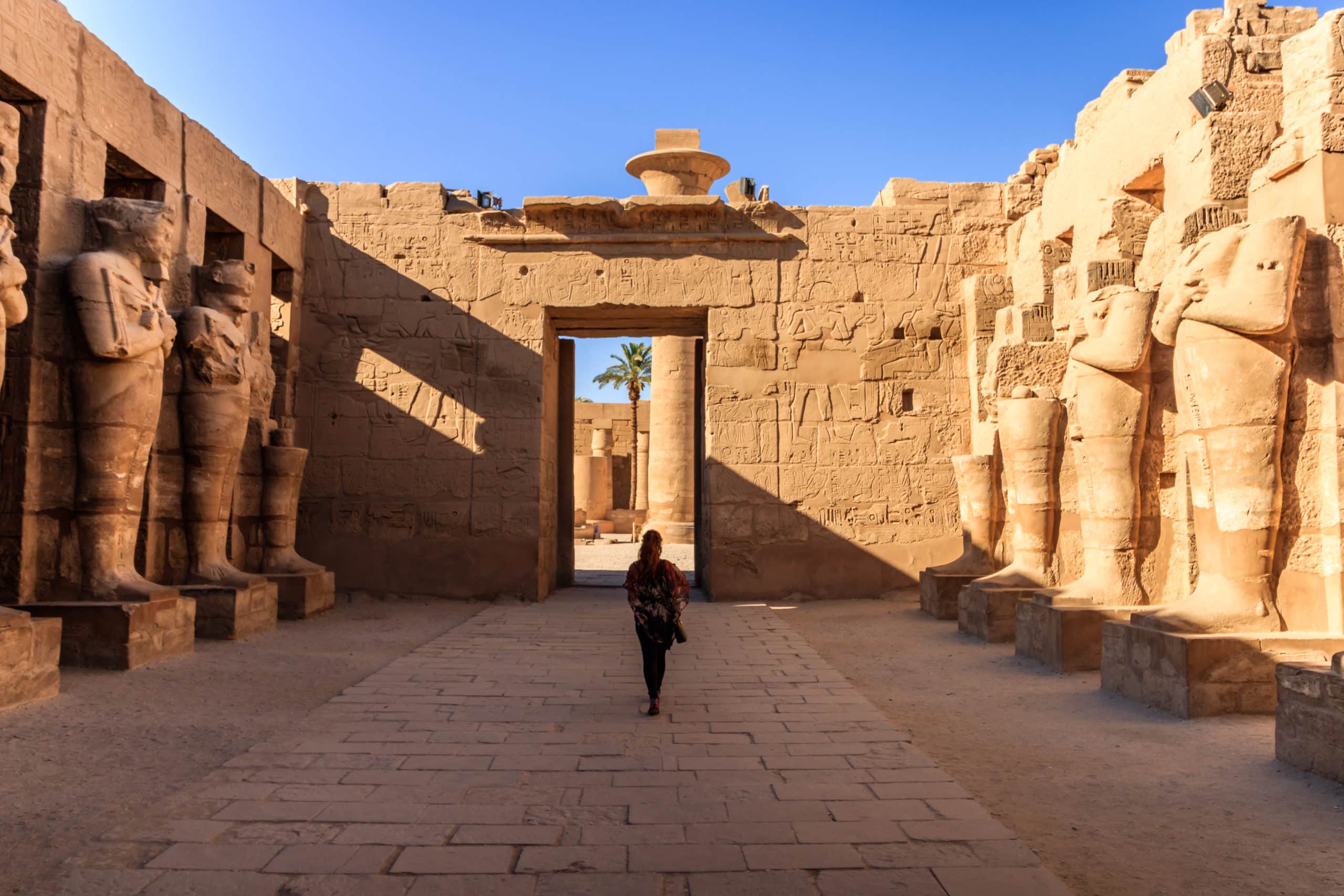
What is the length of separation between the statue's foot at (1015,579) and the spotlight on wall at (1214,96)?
11.2 ft

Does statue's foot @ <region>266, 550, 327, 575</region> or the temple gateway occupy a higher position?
the temple gateway

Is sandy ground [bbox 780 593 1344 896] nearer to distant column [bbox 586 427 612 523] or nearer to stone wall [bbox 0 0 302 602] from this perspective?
stone wall [bbox 0 0 302 602]

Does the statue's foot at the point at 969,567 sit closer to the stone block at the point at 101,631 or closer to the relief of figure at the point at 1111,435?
the relief of figure at the point at 1111,435

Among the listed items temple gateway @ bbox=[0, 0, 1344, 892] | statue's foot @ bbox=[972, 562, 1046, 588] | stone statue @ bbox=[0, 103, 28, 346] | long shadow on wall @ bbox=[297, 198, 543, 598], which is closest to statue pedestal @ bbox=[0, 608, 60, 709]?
temple gateway @ bbox=[0, 0, 1344, 892]

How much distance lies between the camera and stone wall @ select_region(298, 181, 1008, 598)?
9.94 meters

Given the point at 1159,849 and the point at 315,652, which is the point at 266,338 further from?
the point at 1159,849

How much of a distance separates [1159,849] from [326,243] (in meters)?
9.50

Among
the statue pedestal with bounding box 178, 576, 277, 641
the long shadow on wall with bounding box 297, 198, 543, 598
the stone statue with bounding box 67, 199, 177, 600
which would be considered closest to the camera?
the stone statue with bounding box 67, 199, 177, 600

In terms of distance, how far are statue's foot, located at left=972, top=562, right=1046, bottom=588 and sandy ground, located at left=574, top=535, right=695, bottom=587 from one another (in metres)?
3.86

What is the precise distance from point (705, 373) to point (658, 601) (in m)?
5.78

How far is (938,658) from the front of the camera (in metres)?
6.69

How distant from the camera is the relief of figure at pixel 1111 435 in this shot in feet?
19.5

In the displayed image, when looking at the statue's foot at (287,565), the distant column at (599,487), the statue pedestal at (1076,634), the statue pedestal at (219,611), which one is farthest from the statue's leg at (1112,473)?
the distant column at (599,487)

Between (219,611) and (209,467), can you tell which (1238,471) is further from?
(209,467)
